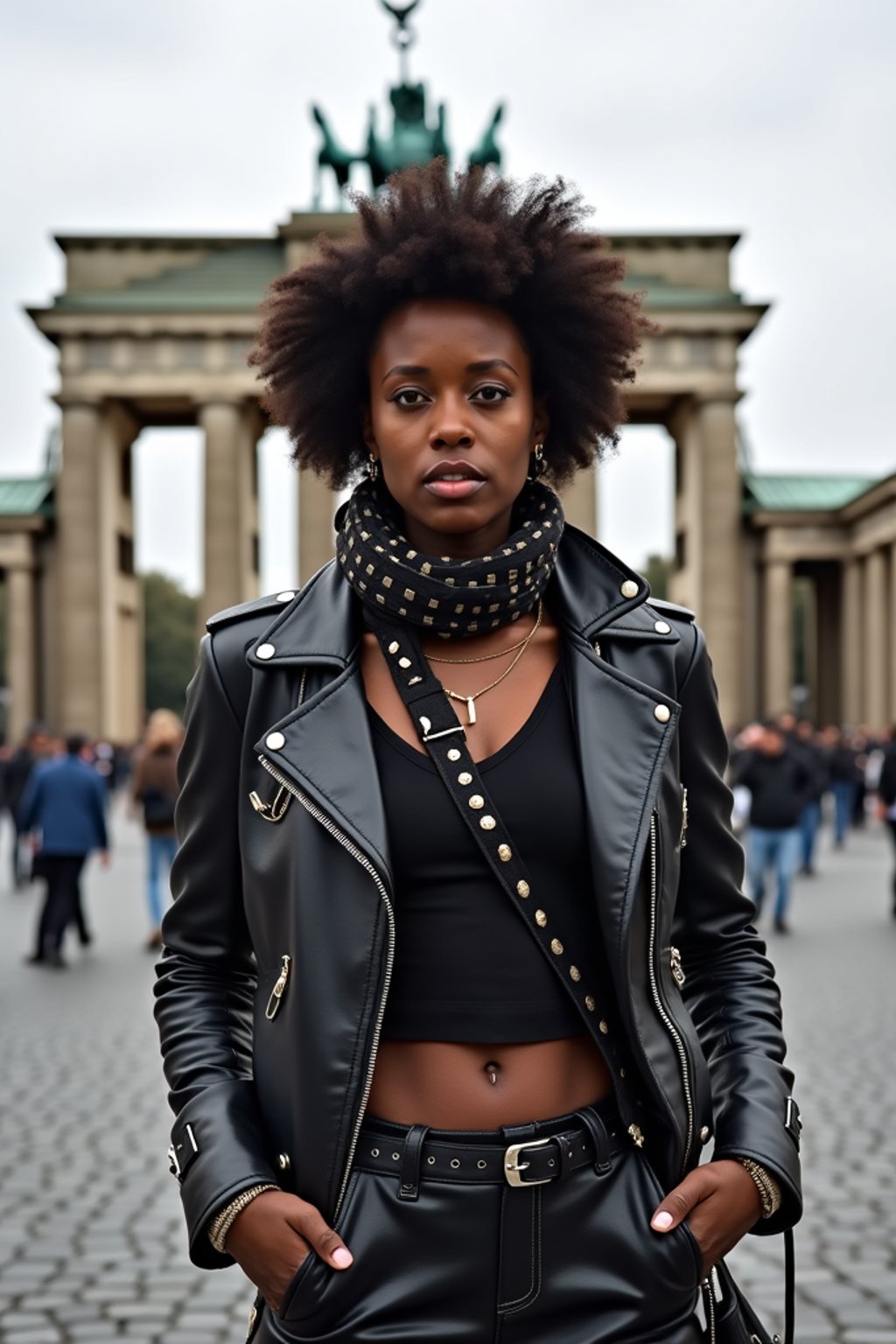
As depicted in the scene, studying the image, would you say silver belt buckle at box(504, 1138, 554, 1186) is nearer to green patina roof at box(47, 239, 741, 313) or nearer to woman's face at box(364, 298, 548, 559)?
woman's face at box(364, 298, 548, 559)

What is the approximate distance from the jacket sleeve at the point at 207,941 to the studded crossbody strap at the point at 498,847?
32 cm

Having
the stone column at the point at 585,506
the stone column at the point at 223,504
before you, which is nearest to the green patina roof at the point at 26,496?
the stone column at the point at 223,504

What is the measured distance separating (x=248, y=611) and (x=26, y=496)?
188 ft

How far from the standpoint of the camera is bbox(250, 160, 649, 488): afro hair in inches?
97.3

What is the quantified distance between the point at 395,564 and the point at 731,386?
172 feet

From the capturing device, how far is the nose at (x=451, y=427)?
235 centimetres

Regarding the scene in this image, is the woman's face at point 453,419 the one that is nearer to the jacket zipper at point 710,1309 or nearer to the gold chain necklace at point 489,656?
the gold chain necklace at point 489,656

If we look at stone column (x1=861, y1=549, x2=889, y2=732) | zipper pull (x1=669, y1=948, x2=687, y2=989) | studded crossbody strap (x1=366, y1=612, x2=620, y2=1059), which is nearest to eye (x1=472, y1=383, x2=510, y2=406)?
studded crossbody strap (x1=366, y1=612, x2=620, y2=1059)

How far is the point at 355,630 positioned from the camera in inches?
97.0

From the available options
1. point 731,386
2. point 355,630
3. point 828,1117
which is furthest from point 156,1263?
point 731,386

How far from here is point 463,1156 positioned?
2.16 meters

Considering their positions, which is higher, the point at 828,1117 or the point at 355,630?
the point at 355,630

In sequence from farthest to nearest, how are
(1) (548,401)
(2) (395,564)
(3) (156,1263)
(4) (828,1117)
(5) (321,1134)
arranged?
(4) (828,1117) → (3) (156,1263) → (1) (548,401) → (2) (395,564) → (5) (321,1134)

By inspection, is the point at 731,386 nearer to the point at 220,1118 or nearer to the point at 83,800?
the point at 83,800
